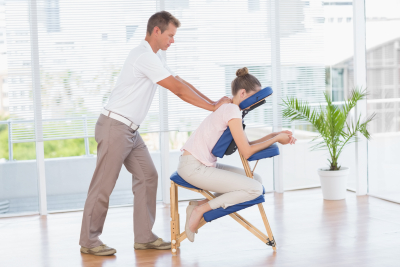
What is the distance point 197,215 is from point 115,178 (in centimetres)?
54

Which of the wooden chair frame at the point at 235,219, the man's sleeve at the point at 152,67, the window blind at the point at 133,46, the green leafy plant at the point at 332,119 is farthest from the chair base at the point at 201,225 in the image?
the green leafy plant at the point at 332,119

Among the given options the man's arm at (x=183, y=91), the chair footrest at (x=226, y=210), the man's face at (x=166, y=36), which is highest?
the man's face at (x=166, y=36)

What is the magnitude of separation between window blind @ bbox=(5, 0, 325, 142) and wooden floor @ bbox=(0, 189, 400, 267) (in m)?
0.85

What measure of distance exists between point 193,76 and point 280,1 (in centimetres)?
108

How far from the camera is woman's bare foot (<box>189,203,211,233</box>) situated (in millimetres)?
2828

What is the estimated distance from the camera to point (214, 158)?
2.93 meters

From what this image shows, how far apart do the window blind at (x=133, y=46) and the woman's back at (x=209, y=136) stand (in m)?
1.59

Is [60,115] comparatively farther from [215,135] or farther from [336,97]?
[336,97]

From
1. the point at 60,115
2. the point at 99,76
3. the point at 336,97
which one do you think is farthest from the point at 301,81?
the point at 60,115

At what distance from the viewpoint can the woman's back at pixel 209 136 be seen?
2820mm

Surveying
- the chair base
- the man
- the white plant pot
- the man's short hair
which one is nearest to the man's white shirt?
the man

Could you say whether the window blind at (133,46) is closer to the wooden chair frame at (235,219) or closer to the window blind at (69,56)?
the window blind at (69,56)

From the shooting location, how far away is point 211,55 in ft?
14.9

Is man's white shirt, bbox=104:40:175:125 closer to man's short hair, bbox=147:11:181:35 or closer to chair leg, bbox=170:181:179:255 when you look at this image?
man's short hair, bbox=147:11:181:35
